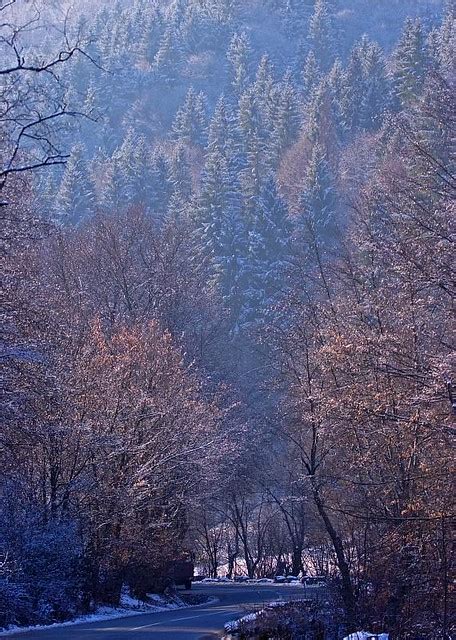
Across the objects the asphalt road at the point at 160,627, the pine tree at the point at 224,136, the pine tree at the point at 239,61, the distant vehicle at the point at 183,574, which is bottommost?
the asphalt road at the point at 160,627

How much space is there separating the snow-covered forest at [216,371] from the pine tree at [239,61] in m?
46.0

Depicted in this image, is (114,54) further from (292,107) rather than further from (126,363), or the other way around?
(126,363)

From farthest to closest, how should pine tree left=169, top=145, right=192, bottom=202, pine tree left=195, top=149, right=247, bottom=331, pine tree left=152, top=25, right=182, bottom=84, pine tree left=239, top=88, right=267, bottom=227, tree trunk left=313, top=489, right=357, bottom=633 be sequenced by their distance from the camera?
pine tree left=152, top=25, right=182, bottom=84 → pine tree left=169, top=145, right=192, bottom=202 → pine tree left=239, top=88, right=267, bottom=227 → pine tree left=195, top=149, right=247, bottom=331 → tree trunk left=313, top=489, right=357, bottom=633

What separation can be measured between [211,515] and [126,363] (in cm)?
1936

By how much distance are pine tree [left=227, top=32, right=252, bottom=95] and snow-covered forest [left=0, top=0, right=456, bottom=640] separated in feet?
151

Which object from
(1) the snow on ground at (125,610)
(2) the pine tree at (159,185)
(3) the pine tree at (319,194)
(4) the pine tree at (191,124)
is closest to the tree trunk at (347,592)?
(1) the snow on ground at (125,610)

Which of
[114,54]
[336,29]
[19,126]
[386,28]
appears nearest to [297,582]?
[19,126]

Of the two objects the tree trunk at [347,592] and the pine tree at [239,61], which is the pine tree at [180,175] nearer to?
the pine tree at [239,61]

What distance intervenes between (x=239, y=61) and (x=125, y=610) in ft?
312

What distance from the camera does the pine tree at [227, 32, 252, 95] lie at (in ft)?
358

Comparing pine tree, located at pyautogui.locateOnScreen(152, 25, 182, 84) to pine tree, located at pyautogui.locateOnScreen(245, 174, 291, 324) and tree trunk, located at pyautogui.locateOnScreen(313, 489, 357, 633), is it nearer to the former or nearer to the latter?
pine tree, located at pyautogui.locateOnScreen(245, 174, 291, 324)

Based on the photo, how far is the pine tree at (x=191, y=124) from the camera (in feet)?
297

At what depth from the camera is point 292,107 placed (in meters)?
A: 83.4

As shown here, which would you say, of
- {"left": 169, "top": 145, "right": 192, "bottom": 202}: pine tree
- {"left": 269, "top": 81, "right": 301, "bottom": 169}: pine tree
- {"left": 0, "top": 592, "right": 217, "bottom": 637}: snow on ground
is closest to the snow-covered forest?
{"left": 0, "top": 592, "right": 217, "bottom": 637}: snow on ground
